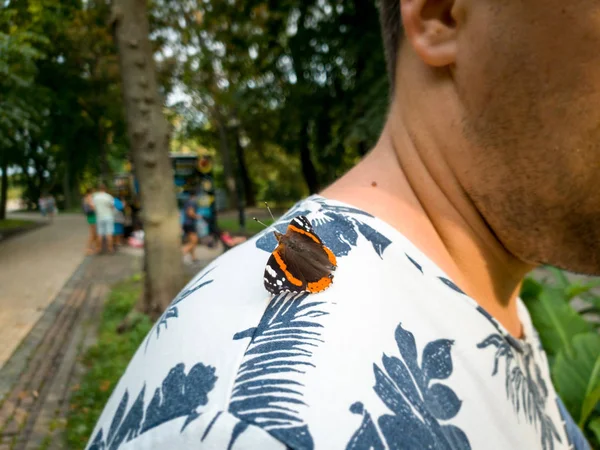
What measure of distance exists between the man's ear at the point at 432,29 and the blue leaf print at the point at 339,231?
38 cm

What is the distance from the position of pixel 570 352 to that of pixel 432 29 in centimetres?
259

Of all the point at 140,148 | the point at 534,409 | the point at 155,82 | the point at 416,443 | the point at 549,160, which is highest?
the point at 155,82

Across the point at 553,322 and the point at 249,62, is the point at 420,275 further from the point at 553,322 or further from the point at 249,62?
the point at 249,62

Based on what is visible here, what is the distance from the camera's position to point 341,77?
37.3 feet

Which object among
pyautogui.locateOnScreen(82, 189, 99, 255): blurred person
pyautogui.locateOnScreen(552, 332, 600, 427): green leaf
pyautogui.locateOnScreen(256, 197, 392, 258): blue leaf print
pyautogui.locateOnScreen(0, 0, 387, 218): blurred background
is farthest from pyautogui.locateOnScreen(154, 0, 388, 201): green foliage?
pyautogui.locateOnScreen(256, 197, 392, 258): blue leaf print

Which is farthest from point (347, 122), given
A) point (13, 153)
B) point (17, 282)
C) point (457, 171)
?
point (13, 153)

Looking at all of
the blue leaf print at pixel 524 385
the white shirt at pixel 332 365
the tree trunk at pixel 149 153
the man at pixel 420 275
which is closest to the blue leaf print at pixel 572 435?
the man at pixel 420 275

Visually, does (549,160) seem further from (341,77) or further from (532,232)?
(341,77)

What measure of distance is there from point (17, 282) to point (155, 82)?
598 cm

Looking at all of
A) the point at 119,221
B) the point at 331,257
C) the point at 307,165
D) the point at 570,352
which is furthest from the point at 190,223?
the point at 331,257

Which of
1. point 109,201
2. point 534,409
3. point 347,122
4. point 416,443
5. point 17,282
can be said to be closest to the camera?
point 416,443

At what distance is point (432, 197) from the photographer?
3.69ft

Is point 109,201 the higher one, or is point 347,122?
point 347,122

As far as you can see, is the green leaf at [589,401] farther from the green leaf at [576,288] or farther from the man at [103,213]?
the man at [103,213]
